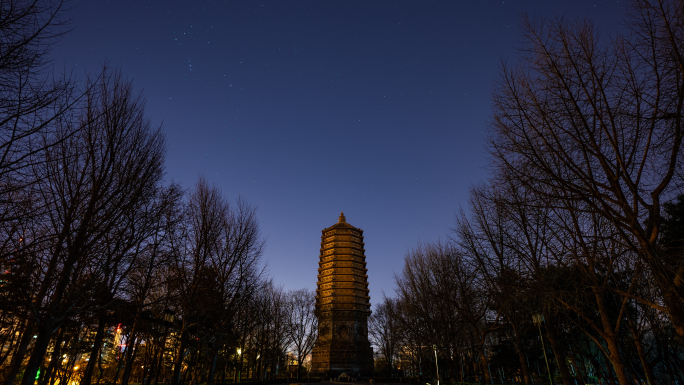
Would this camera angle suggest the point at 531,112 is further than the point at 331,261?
No

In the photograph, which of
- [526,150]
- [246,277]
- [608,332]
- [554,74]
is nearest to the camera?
[554,74]

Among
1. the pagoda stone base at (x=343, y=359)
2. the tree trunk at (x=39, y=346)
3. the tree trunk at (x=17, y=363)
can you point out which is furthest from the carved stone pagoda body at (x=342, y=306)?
the tree trunk at (x=17, y=363)

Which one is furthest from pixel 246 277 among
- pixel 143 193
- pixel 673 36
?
pixel 673 36

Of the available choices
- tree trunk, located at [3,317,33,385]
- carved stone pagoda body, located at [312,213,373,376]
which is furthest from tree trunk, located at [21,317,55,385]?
carved stone pagoda body, located at [312,213,373,376]

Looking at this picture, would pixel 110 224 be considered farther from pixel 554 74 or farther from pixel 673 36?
pixel 673 36

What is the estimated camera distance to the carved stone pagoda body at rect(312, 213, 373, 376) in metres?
41.6

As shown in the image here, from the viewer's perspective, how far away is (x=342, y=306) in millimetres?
44625

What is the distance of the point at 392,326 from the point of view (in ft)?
144

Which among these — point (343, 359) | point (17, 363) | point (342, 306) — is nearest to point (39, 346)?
point (17, 363)

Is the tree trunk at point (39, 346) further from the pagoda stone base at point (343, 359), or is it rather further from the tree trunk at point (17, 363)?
the pagoda stone base at point (343, 359)

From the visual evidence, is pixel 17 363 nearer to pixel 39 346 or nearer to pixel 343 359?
pixel 39 346

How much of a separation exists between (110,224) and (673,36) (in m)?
11.4

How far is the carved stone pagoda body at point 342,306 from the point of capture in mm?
41581

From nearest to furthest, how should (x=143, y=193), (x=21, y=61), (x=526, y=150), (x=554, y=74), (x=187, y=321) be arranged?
(x=21, y=61) < (x=554, y=74) < (x=526, y=150) < (x=143, y=193) < (x=187, y=321)
